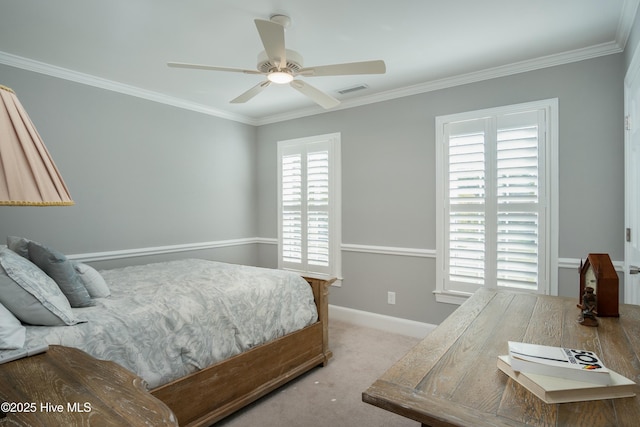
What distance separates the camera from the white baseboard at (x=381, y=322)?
3500mm

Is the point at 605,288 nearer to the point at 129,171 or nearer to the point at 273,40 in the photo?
the point at 273,40

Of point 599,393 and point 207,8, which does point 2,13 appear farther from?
point 599,393

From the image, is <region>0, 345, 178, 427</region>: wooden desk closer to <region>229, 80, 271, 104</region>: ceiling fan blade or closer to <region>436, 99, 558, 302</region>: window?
<region>229, 80, 271, 104</region>: ceiling fan blade

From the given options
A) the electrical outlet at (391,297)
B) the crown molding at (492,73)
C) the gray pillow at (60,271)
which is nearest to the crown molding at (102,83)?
the crown molding at (492,73)

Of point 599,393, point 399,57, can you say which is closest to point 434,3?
point 399,57

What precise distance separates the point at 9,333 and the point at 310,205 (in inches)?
126

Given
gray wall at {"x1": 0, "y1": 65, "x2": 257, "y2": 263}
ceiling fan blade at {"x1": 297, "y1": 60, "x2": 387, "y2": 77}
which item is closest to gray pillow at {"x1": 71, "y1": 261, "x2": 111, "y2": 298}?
gray wall at {"x1": 0, "y1": 65, "x2": 257, "y2": 263}

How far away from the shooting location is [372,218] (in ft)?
12.5

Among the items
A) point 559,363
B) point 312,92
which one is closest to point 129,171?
point 312,92

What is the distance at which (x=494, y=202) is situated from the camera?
3041 mm

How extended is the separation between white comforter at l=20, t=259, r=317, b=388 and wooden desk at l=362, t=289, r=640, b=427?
55.3 inches

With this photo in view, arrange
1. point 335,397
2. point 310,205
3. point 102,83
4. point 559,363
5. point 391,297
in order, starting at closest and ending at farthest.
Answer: point 559,363 < point 335,397 < point 102,83 < point 391,297 < point 310,205

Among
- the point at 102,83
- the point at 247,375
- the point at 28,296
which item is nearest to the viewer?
the point at 28,296

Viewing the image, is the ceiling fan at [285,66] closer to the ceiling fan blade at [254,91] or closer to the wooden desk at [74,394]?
the ceiling fan blade at [254,91]
